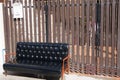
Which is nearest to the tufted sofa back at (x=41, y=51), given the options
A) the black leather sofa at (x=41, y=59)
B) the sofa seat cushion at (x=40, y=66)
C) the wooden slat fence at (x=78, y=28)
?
the black leather sofa at (x=41, y=59)

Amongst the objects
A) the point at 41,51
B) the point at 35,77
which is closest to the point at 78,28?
the point at 41,51

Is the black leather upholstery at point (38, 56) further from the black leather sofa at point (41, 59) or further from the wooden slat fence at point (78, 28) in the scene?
the wooden slat fence at point (78, 28)

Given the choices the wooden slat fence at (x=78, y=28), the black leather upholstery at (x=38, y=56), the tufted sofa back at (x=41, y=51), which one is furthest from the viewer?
the tufted sofa back at (x=41, y=51)

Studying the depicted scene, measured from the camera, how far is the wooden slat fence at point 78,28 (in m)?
5.13

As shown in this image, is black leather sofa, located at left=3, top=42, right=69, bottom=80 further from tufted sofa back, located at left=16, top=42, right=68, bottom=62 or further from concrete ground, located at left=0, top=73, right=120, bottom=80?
concrete ground, located at left=0, top=73, right=120, bottom=80

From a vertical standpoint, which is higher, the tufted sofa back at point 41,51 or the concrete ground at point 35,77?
the tufted sofa back at point 41,51

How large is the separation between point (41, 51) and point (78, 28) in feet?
3.46

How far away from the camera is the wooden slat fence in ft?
16.8

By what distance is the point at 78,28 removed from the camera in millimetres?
5367

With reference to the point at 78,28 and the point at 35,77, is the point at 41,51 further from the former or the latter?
the point at 78,28

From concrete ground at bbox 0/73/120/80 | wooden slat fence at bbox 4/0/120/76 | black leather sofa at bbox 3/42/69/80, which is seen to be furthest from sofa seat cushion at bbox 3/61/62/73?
wooden slat fence at bbox 4/0/120/76

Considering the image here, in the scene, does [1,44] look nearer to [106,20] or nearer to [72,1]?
[72,1]

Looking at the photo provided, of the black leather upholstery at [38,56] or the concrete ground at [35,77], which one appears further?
the concrete ground at [35,77]

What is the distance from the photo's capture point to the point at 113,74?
5.25 meters
